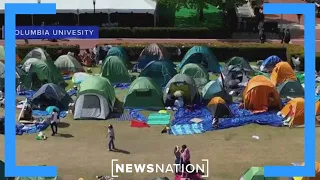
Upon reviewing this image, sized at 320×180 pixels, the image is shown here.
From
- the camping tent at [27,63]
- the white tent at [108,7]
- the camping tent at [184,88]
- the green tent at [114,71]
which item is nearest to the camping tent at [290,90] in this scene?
the camping tent at [184,88]

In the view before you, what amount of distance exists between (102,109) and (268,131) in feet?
21.8

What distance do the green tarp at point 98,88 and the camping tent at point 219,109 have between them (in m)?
4.23

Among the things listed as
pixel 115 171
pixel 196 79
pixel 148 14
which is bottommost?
pixel 115 171

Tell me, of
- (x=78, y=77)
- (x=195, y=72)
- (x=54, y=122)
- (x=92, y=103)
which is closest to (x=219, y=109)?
(x=195, y=72)

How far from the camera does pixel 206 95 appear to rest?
2638cm


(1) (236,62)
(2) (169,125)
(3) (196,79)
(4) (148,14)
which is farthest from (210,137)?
(4) (148,14)

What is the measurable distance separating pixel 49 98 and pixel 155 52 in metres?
9.02

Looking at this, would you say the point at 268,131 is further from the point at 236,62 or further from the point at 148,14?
the point at 148,14

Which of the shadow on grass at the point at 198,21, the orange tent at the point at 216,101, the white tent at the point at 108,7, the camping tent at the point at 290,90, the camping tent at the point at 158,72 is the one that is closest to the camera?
the orange tent at the point at 216,101

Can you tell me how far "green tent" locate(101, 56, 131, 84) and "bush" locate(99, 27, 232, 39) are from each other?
1168cm

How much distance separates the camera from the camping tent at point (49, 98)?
84.7ft

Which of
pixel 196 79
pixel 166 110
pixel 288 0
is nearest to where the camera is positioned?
pixel 166 110

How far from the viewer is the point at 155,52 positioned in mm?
33438

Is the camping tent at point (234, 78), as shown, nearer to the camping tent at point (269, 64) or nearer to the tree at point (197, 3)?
the camping tent at point (269, 64)
